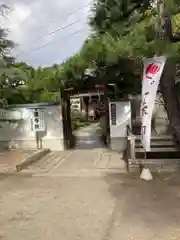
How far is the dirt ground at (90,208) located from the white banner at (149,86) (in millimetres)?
1137

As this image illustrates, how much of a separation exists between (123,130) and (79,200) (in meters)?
6.33

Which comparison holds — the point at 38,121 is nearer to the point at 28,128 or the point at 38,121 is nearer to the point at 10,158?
the point at 28,128

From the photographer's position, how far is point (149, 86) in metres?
6.60

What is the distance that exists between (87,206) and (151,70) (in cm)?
271

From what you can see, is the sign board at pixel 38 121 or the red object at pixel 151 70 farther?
the sign board at pixel 38 121

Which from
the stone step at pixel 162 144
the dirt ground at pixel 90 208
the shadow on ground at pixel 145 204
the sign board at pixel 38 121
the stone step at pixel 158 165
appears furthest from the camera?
the sign board at pixel 38 121

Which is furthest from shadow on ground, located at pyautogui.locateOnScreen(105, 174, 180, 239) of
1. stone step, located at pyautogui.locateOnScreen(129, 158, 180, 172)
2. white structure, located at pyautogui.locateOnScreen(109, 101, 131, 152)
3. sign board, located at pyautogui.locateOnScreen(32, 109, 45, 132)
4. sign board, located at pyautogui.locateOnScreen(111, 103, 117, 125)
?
sign board, located at pyautogui.locateOnScreen(32, 109, 45, 132)

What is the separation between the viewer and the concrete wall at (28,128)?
1279 centimetres

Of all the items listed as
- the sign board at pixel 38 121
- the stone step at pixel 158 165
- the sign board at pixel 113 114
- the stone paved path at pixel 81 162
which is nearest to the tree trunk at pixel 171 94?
the stone step at pixel 158 165

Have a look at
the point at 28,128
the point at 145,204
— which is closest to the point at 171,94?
the point at 145,204

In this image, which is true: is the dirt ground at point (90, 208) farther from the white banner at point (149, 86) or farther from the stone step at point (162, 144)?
the stone step at point (162, 144)

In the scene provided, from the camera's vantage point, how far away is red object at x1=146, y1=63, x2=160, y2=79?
614 centimetres

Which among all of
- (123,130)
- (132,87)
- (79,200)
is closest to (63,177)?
(79,200)

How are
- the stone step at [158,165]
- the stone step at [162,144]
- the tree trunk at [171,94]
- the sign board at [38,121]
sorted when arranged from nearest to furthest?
the tree trunk at [171,94]
the stone step at [158,165]
the stone step at [162,144]
the sign board at [38,121]
